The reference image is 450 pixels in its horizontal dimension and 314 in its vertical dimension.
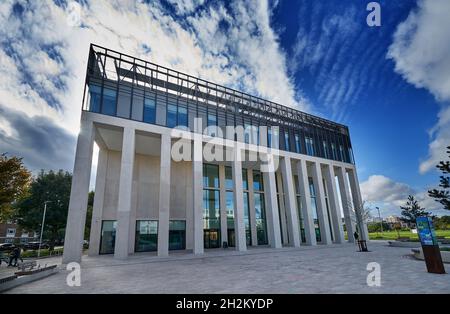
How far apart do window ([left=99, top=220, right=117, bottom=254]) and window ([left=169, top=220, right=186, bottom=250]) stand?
6.19 meters

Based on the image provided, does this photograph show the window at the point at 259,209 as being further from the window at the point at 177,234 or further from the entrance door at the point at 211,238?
the window at the point at 177,234

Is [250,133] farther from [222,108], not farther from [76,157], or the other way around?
[76,157]

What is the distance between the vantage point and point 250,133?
29188mm

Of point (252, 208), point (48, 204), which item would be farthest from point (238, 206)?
point (48, 204)

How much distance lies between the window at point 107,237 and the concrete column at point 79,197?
6.99 metres

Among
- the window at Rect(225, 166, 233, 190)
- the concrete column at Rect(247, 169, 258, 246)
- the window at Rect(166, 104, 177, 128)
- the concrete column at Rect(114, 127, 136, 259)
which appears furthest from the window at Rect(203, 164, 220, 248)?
the concrete column at Rect(114, 127, 136, 259)

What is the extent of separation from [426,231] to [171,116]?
22.0 metres

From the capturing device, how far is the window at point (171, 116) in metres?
24.3

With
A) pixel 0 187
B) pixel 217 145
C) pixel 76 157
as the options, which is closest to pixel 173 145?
pixel 217 145

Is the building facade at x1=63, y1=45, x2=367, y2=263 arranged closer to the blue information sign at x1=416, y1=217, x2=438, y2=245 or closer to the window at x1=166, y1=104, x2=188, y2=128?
the window at x1=166, y1=104, x2=188, y2=128

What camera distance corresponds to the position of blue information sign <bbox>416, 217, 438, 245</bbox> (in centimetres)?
1020

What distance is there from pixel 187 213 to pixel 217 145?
9386 mm

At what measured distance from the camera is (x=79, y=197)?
1748cm

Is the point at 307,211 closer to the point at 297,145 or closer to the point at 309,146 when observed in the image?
the point at 297,145
